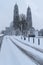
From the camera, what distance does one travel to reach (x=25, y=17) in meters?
111

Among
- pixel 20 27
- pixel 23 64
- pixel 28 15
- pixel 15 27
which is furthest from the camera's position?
pixel 15 27

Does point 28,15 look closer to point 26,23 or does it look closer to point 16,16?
point 26,23

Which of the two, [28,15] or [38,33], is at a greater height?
[28,15]

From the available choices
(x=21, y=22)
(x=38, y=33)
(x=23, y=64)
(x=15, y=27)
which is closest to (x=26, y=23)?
(x=21, y=22)

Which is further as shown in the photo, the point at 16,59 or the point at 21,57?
the point at 21,57

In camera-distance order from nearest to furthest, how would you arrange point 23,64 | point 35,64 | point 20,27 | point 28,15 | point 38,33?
point 35,64
point 23,64
point 38,33
point 28,15
point 20,27

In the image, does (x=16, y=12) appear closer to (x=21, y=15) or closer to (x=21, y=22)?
(x=21, y=15)

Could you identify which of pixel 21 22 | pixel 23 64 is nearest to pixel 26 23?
pixel 21 22

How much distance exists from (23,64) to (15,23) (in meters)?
119

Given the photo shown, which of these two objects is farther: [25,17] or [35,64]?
[25,17]

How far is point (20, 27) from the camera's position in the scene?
377 ft

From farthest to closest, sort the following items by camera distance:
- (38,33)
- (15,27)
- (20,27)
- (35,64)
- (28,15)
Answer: (15,27) < (20,27) < (28,15) < (38,33) < (35,64)

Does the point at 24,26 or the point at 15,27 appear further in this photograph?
the point at 15,27

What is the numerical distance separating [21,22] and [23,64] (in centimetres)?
10273
